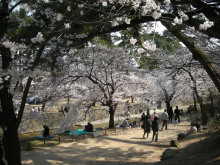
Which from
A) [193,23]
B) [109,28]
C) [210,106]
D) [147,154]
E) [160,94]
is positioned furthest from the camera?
[160,94]

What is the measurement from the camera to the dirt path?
6.75m

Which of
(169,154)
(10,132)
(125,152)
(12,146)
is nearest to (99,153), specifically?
(125,152)

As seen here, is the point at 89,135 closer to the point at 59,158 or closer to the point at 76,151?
the point at 76,151

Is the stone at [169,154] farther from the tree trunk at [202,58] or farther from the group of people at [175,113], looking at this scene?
the group of people at [175,113]

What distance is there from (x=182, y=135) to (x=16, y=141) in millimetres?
6774

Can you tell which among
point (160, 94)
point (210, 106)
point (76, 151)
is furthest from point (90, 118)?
point (210, 106)

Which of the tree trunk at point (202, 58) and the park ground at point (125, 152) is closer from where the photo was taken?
the tree trunk at point (202, 58)

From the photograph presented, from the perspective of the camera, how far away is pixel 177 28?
15.7ft

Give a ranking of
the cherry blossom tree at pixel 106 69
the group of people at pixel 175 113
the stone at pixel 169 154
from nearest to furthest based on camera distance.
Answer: the stone at pixel 169 154, the cherry blossom tree at pixel 106 69, the group of people at pixel 175 113

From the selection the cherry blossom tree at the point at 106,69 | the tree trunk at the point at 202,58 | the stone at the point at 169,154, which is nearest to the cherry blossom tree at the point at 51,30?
the tree trunk at the point at 202,58

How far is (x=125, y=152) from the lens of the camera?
25.0 ft

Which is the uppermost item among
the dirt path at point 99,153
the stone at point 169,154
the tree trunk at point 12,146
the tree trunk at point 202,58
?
the tree trunk at point 202,58

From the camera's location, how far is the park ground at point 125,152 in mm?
5211

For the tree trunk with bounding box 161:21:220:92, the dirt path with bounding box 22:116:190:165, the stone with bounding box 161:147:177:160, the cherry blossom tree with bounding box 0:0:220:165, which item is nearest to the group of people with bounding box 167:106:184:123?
the dirt path with bounding box 22:116:190:165
